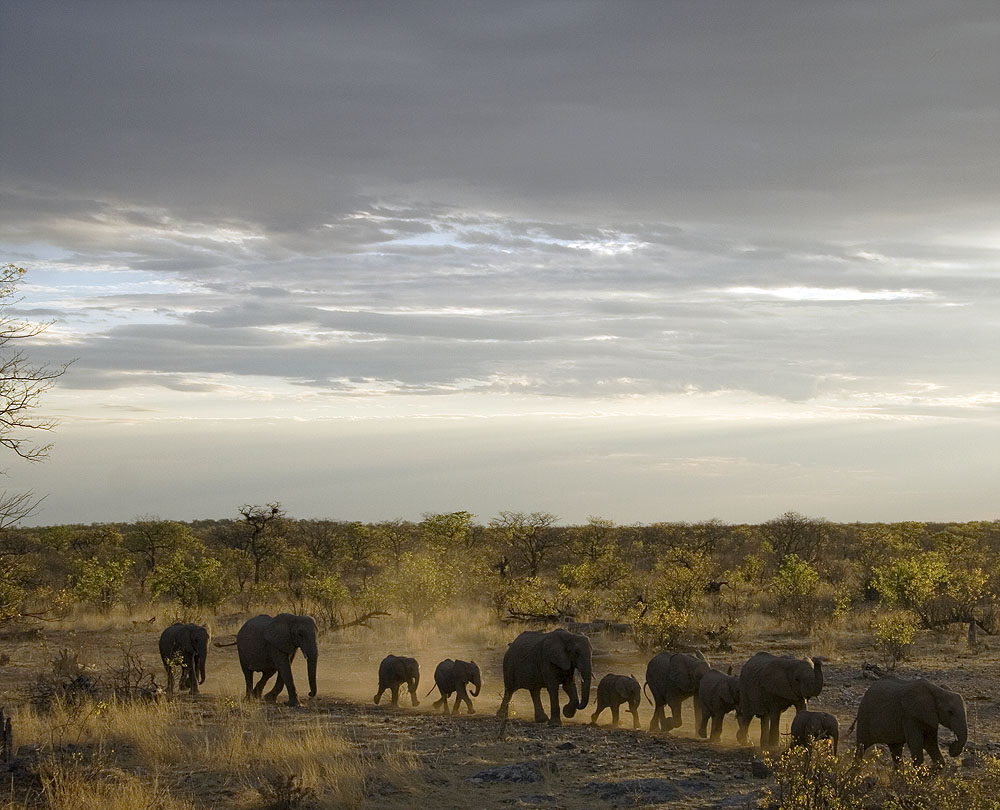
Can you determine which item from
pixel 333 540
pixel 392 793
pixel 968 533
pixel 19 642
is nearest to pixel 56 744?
pixel 392 793

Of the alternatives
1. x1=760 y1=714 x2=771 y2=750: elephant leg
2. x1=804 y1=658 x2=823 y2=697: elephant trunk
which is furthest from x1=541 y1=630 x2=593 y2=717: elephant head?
x1=804 y1=658 x2=823 y2=697: elephant trunk

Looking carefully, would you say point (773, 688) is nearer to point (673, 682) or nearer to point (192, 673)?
point (673, 682)

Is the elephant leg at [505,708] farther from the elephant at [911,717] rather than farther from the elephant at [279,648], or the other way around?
the elephant at [911,717]

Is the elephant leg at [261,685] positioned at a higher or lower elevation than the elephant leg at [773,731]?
lower

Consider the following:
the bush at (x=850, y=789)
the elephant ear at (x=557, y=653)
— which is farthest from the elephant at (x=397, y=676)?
the bush at (x=850, y=789)

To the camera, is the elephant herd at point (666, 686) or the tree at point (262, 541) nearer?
the elephant herd at point (666, 686)

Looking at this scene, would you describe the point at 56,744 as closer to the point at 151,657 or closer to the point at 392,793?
the point at 392,793

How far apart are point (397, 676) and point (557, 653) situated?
4472mm

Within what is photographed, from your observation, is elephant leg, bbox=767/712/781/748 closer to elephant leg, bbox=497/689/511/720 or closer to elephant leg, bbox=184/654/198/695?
elephant leg, bbox=497/689/511/720

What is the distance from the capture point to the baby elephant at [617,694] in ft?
51.9

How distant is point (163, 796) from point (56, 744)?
158 inches

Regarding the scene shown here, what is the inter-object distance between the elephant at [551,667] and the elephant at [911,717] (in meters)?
4.82

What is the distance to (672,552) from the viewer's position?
1639 inches

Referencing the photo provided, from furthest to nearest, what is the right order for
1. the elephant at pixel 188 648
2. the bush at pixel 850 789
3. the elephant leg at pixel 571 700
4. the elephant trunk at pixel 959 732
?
the elephant at pixel 188 648, the elephant leg at pixel 571 700, the elephant trunk at pixel 959 732, the bush at pixel 850 789
